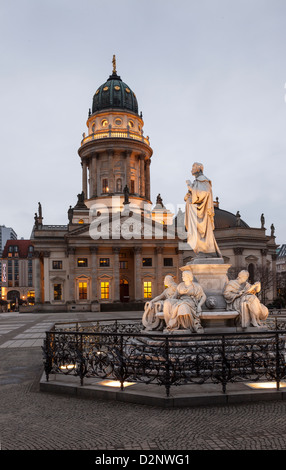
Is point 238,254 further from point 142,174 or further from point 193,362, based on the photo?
point 193,362

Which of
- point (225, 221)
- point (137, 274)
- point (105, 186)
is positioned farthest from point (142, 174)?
point (137, 274)

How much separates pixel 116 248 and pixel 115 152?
69.7 ft

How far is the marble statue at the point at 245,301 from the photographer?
33.1 feet

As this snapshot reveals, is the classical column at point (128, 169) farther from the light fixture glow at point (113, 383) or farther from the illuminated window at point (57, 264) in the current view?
the light fixture glow at point (113, 383)

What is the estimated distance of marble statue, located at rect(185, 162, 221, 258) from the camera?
37.6 feet

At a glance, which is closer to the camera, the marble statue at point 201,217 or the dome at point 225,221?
the marble statue at point 201,217

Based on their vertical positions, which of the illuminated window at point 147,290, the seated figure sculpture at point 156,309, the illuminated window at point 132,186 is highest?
the illuminated window at point 132,186

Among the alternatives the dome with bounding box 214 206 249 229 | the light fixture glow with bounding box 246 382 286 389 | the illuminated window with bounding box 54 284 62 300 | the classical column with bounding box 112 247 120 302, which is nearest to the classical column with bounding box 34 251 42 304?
the illuminated window with bounding box 54 284 62 300

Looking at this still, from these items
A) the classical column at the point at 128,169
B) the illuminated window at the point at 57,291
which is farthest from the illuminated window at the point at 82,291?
the classical column at the point at 128,169

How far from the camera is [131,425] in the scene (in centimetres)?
630

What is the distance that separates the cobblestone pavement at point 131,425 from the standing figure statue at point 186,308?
8.76 ft

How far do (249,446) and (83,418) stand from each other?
2.86 m

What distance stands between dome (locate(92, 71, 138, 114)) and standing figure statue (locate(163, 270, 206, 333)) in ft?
229

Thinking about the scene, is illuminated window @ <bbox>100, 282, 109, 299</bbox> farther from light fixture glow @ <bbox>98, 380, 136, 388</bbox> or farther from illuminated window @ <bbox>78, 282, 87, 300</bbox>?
light fixture glow @ <bbox>98, 380, 136, 388</bbox>
